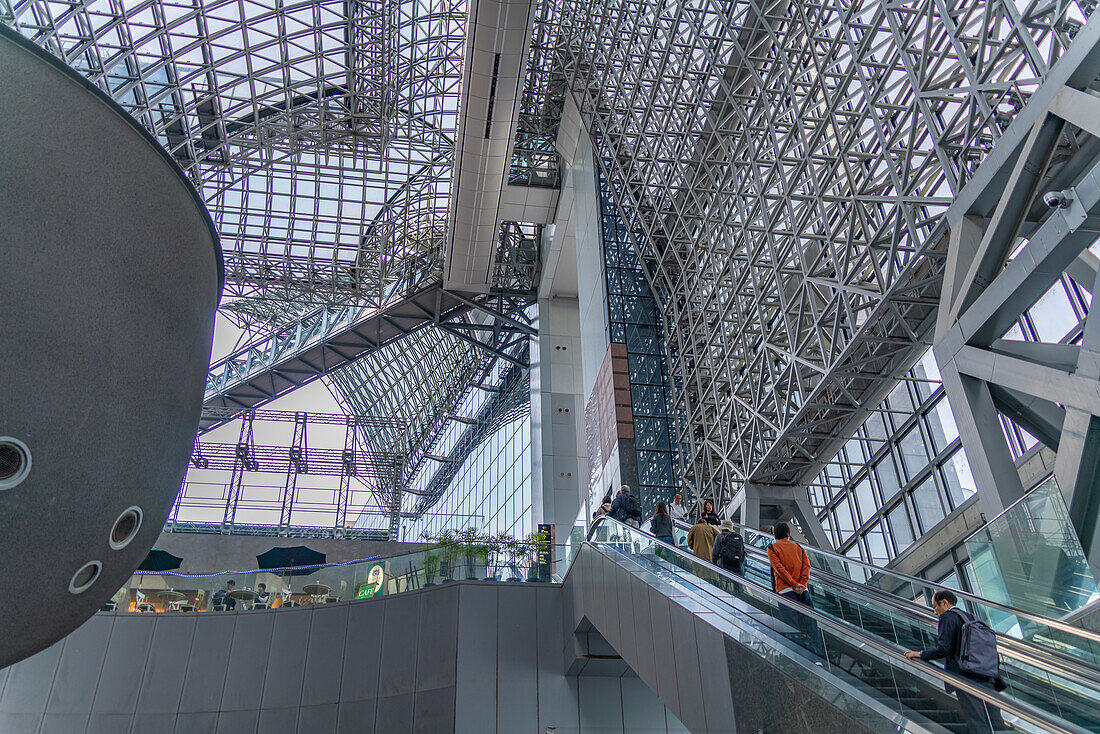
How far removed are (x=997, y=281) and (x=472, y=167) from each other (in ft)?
62.1

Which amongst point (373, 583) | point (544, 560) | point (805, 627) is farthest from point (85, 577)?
point (544, 560)

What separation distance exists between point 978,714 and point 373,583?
1495 centimetres

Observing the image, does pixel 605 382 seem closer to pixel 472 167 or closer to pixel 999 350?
pixel 472 167

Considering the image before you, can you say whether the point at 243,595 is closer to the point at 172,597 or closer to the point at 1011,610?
the point at 172,597

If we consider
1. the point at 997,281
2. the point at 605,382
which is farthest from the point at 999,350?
the point at 605,382

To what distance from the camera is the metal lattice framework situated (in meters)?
13.6

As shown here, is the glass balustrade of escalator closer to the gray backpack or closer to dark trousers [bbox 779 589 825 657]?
the gray backpack

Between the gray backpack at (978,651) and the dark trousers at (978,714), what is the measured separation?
701 millimetres

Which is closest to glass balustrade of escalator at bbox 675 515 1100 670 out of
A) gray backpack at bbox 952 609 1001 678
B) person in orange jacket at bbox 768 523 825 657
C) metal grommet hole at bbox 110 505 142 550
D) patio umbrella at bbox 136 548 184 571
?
gray backpack at bbox 952 609 1001 678

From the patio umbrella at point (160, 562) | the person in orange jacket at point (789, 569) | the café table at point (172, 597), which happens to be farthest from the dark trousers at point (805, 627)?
the patio umbrella at point (160, 562)

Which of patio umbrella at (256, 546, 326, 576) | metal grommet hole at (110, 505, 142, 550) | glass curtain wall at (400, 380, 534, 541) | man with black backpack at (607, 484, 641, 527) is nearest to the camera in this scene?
metal grommet hole at (110, 505, 142, 550)

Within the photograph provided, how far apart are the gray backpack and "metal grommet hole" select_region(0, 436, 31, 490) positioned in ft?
21.6

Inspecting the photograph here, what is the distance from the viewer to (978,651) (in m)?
5.34

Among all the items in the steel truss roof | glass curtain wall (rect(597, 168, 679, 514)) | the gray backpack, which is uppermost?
the steel truss roof
